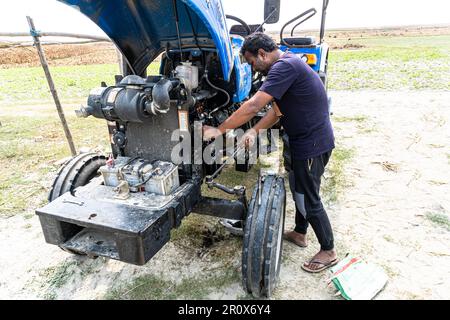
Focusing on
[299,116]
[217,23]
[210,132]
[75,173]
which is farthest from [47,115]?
[299,116]

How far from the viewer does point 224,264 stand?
2904 mm

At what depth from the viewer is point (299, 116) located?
2582 mm

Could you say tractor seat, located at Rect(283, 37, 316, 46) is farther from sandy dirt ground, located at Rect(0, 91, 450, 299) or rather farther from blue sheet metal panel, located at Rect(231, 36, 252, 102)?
sandy dirt ground, located at Rect(0, 91, 450, 299)

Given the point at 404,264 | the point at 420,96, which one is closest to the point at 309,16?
the point at 404,264

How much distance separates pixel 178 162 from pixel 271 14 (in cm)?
222

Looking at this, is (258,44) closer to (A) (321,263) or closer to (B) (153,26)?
(B) (153,26)

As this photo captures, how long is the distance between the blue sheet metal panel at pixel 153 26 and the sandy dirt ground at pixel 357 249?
172cm

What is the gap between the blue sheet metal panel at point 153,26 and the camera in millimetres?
2385

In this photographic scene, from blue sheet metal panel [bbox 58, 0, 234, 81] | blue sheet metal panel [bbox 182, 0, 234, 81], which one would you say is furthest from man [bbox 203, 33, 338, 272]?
blue sheet metal panel [bbox 58, 0, 234, 81]

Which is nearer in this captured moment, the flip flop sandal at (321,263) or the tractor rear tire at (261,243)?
the tractor rear tire at (261,243)

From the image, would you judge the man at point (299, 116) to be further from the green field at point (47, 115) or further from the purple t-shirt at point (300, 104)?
the green field at point (47, 115)

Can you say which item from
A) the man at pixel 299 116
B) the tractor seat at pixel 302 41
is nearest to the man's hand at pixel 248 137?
the man at pixel 299 116

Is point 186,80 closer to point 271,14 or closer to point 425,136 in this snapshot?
point 271,14

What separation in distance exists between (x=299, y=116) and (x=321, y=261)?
1259 millimetres
